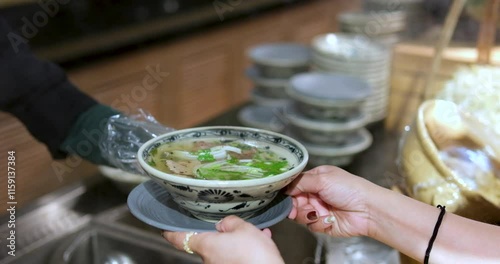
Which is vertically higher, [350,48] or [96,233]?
[350,48]

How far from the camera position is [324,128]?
1.32m

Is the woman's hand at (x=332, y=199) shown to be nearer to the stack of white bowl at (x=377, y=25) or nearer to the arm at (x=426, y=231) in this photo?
the arm at (x=426, y=231)

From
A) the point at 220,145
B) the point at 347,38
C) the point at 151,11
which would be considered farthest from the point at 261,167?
the point at 151,11

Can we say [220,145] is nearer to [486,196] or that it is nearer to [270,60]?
[486,196]

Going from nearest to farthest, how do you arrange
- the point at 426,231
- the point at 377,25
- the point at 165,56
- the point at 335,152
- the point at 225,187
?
the point at 225,187
the point at 426,231
the point at 335,152
the point at 377,25
the point at 165,56

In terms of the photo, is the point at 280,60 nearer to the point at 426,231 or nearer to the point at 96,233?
the point at 96,233

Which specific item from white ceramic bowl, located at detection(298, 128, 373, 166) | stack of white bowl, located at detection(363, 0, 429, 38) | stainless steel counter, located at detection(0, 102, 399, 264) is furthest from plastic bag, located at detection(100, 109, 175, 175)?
stack of white bowl, located at detection(363, 0, 429, 38)

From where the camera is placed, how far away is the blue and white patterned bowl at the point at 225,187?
0.63 meters

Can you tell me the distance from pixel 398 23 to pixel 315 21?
1.84 metres

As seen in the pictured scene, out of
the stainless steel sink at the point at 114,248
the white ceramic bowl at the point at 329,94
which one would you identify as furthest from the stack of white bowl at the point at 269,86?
the stainless steel sink at the point at 114,248

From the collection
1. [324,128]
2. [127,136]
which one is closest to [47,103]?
[127,136]

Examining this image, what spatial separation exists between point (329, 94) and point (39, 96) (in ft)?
2.22

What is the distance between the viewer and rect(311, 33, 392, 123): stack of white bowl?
149 centimetres

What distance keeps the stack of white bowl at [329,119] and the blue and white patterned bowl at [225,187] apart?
57 cm
